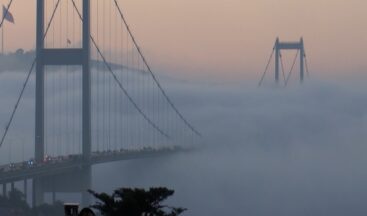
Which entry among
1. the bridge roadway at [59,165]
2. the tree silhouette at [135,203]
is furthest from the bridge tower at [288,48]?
the tree silhouette at [135,203]

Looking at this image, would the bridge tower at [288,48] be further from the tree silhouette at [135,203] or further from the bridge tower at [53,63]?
the tree silhouette at [135,203]

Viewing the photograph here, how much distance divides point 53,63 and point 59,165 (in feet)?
11.9

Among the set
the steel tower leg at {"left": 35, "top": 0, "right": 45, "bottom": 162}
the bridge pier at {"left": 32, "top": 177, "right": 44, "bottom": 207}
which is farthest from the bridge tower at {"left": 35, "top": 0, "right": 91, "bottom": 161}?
the bridge pier at {"left": 32, "top": 177, "right": 44, "bottom": 207}

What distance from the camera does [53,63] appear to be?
60.1m

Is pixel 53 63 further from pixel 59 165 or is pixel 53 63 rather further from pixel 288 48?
pixel 288 48

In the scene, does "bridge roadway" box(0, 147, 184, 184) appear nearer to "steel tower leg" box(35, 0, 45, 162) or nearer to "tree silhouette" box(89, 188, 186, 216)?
"steel tower leg" box(35, 0, 45, 162)

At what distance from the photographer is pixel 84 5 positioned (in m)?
61.7

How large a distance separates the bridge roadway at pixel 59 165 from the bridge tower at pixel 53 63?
881mm

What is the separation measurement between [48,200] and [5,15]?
Result: 23.0 ft

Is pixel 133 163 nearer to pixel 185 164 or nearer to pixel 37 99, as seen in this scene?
pixel 185 164

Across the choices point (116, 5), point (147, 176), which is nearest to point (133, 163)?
point (147, 176)

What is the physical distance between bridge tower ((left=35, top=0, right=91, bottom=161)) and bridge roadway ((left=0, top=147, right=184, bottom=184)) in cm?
88

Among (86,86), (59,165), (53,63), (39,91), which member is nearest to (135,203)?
(59,165)

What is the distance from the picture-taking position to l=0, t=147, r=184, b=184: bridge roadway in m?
54.6
